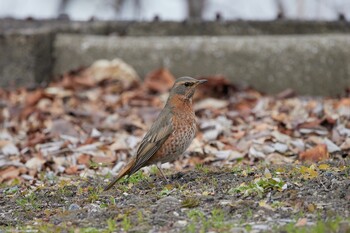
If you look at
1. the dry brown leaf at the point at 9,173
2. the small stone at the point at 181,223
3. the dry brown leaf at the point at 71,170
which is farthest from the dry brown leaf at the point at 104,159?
the small stone at the point at 181,223

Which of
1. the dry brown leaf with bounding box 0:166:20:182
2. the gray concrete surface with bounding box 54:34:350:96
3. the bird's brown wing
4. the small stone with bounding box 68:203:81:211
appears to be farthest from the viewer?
the gray concrete surface with bounding box 54:34:350:96

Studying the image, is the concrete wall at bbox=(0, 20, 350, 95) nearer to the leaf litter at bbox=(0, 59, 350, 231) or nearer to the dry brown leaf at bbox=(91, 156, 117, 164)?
the leaf litter at bbox=(0, 59, 350, 231)

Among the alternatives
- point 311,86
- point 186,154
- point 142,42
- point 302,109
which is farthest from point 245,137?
point 142,42

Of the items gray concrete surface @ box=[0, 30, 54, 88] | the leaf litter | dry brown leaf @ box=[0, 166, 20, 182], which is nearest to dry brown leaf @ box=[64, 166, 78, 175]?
the leaf litter

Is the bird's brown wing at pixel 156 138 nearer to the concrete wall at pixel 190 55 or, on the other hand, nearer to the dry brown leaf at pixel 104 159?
the dry brown leaf at pixel 104 159

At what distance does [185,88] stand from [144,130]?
2.25m

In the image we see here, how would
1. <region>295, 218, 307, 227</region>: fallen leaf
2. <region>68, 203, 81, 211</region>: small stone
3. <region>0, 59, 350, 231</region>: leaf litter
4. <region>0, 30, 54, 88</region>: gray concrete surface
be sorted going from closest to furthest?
1. <region>295, 218, 307, 227</region>: fallen leaf
2. <region>68, 203, 81, 211</region>: small stone
3. <region>0, 59, 350, 231</region>: leaf litter
4. <region>0, 30, 54, 88</region>: gray concrete surface

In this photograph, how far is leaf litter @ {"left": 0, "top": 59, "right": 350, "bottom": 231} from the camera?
733 centimetres

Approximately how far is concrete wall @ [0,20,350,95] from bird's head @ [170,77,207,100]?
4.02 metres

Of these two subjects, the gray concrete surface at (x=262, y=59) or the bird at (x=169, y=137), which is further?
the gray concrete surface at (x=262, y=59)

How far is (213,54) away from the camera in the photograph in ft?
36.3

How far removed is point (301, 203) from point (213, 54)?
5992 mm

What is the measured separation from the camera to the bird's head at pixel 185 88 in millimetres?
6949

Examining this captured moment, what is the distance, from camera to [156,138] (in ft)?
22.0
